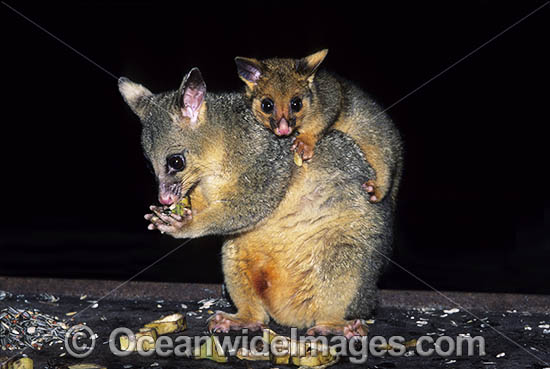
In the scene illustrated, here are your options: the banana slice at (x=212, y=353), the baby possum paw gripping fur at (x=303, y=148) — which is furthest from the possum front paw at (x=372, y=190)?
the banana slice at (x=212, y=353)

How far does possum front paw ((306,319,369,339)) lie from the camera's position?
3.69 meters

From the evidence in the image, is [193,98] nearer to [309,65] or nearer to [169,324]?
[309,65]

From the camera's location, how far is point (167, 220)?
11.7 ft

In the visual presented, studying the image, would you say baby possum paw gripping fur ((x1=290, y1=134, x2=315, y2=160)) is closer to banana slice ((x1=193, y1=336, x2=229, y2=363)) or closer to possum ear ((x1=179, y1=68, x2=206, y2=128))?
possum ear ((x1=179, y1=68, x2=206, y2=128))

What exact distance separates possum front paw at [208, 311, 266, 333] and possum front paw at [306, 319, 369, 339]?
296 mm

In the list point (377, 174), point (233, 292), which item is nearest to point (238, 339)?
point (233, 292)

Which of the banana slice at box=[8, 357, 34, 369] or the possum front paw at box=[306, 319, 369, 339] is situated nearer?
the banana slice at box=[8, 357, 34, 369]

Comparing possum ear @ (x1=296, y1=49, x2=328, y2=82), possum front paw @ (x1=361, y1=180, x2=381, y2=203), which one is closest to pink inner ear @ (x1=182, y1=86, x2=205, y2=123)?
possum ear @ (x1=296, y1=49, x2=328, y2=82)

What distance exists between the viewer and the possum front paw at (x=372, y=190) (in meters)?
3.85

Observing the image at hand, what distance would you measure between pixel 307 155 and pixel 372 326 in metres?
0.95

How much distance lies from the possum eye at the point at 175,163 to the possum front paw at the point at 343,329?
40.4 inches

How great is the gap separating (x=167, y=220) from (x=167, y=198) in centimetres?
18

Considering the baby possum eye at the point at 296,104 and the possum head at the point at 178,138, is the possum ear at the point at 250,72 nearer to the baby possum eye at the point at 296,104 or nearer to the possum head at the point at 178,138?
the baby possum eye at the point at 296,104

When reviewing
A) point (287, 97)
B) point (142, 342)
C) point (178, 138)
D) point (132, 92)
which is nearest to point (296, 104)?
point (287, 97)
